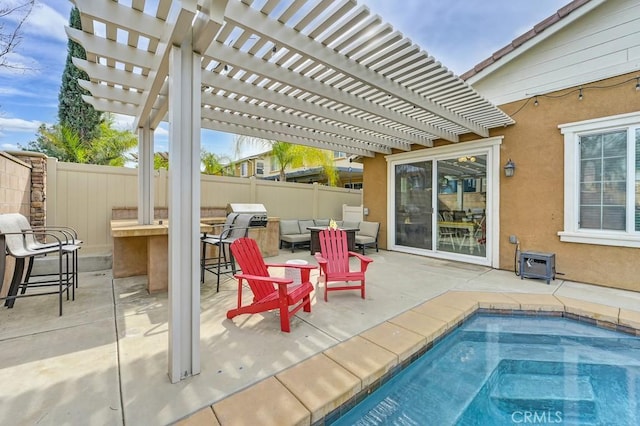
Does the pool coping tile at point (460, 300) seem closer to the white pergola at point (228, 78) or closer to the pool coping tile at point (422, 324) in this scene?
the pool coping tile at point (422, 324)

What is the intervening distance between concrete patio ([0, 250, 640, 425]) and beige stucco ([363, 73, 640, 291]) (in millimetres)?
435

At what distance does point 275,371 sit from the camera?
2.10 m

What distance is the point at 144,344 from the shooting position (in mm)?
2467

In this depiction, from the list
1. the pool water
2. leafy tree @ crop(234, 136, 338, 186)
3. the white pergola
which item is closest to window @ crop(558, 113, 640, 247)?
the white pergola

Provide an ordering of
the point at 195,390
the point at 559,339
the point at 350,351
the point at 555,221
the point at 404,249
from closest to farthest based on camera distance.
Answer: the point at 195,390
the point at 350,351
the point at 559,339
the point at 555,221
the point at 404,249

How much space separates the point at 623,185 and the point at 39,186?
30.9ft

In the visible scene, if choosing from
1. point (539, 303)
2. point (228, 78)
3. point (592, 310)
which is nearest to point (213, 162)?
point (228, 78)

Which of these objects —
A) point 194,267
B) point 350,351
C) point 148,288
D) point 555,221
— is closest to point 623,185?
point 555,221

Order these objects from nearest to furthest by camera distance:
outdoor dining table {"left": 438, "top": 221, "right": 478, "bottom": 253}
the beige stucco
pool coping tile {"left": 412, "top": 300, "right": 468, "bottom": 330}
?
pool coping tile {"left": 412, "top": 300, "right": 468, "bottom": 330} → the beige stucco → outdoor dining table {"left": 438, "top": 221, "right": 478, "bottom": 253}

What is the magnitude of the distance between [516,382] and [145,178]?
532cm

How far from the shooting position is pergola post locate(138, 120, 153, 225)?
14.4 ft

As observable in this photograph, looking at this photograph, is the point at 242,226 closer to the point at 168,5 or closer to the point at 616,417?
the point at 168,5

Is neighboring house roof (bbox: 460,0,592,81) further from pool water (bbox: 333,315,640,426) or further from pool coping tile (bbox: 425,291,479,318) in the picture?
pool water (bbox: 333,315,640,426)

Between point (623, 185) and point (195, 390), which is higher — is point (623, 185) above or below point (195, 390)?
above
